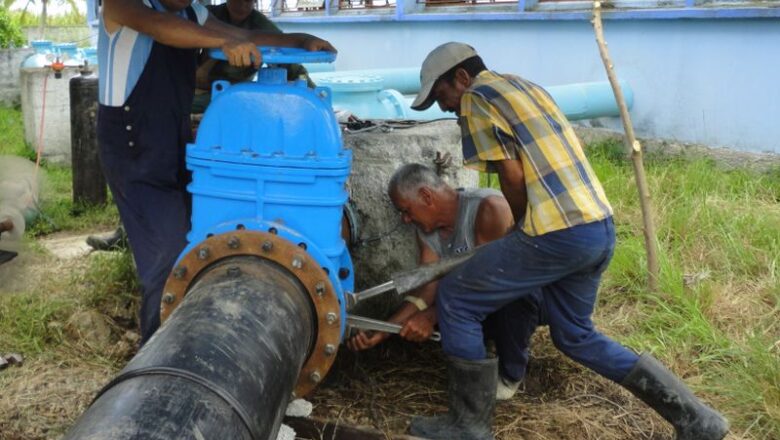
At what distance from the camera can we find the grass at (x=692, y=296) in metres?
3.63

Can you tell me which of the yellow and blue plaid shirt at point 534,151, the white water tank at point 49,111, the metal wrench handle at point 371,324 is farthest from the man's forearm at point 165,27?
the white water tank at point 49,111

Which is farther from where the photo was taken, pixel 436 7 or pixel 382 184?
pixel 436 7

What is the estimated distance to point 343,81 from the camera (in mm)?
5641

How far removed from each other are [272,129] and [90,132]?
424 centimetres

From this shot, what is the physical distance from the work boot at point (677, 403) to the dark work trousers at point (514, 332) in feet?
1.63

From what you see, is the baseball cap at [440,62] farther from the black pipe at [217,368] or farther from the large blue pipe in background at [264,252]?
the black pipe at [217,368]

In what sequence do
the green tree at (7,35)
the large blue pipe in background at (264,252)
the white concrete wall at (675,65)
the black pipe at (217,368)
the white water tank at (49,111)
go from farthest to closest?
the green tree at (7,35) → the white water tank at (49,111) → the white concrete wall at (675,65) → the large blue pipe in background at (264,252) → the black pipe at (217,368)

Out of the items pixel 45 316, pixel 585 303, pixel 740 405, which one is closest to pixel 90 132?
pixel 45 316

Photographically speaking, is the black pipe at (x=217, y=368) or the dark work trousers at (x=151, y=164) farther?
the dark work trousers at (x=151, y=164)

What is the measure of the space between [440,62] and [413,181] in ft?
1.78

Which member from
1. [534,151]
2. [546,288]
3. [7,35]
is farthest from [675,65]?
[7,35]

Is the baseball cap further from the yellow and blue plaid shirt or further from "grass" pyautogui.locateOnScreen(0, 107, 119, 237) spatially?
"grass" pyautogui.locateOnScreen(0, 107, 119, 237)

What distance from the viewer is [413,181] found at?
3451mm

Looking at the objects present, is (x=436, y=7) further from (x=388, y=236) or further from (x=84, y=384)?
(x=84, y=384)
